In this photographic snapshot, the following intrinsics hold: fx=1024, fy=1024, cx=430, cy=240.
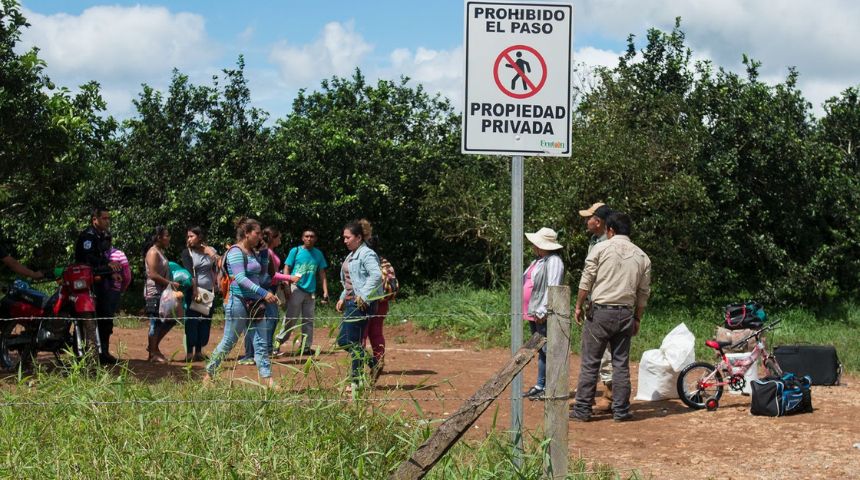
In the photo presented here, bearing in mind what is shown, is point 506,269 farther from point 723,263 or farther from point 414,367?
point 414,367

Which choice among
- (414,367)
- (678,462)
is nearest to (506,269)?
(414,367)

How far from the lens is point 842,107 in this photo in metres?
19.7

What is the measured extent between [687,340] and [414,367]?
3.45 m

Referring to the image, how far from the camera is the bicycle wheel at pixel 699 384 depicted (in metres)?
9.02

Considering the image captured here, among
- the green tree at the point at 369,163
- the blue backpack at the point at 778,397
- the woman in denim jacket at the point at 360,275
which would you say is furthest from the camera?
the green tree at the point at 369,163

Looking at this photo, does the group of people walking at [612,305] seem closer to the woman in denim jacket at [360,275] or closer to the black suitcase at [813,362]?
the woman in denim jacket at [360,275]

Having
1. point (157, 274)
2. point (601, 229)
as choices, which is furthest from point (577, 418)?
point (157, 274)

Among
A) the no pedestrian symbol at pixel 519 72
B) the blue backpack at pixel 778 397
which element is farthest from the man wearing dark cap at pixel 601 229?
the no pedestrian symbol at pixel 519 72

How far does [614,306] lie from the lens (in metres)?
8.26

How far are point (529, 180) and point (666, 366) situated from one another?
24.1ft

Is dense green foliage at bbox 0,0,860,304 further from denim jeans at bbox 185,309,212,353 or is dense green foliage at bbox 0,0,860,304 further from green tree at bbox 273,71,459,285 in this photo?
denim jeans at bbox 185,309,212,353

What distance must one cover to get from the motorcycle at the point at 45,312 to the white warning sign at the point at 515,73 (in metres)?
6.04

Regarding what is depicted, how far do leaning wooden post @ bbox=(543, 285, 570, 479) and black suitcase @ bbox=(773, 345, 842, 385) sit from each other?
6062 millimetres

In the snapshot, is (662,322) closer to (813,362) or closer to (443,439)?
(813,362)
